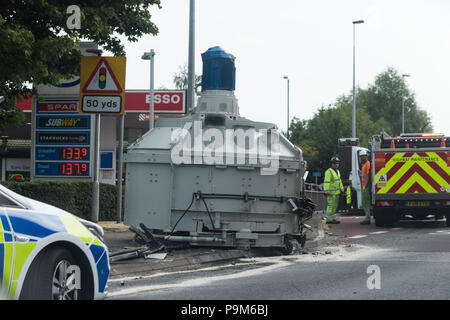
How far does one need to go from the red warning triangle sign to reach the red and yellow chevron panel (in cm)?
1053

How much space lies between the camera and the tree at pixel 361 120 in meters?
65.0

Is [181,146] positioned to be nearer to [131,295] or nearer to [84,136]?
[131,295]

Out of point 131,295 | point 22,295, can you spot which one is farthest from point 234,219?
point 22,295

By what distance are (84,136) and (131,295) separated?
32.5ft

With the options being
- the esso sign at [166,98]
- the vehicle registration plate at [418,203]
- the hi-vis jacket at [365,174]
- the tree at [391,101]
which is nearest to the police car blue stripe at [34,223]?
the vehicle registration plate at [418,203]

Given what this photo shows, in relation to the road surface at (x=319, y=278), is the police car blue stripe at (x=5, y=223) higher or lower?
higher

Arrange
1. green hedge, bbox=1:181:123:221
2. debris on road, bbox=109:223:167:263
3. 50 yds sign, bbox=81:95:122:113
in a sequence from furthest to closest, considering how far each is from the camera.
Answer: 1. green hedge, bbox=1:181:123:221
2. 50 yds sign, bbox=81:95:122:113
3. debris on road, bbox=109:223:167:263

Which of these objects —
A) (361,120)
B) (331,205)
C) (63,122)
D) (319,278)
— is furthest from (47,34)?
(361,120)

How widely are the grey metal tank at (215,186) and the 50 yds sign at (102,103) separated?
911 mm

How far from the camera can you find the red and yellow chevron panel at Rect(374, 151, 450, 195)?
65.3ft

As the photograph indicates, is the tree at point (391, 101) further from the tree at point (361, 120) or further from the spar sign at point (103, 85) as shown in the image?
the spar sign at point (103, 85)

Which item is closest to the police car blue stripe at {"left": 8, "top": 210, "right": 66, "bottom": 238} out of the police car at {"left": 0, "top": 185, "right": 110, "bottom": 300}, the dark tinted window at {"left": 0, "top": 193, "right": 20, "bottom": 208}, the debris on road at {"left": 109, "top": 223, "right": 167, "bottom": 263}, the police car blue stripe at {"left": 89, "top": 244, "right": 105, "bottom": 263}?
the police car at {"left": 0, "top": 185, "right": 110, "bottom": 300}

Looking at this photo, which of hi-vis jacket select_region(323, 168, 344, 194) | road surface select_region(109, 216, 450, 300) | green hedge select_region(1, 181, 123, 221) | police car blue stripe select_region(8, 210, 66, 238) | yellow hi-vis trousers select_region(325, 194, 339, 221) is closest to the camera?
police car blue stripe select_region(8, 210, 66, 238)

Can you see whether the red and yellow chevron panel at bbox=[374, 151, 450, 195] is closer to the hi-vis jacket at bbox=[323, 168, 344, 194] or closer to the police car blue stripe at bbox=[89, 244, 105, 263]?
the hi-vis jacket at bbox=[323, 168, 344, 194]
